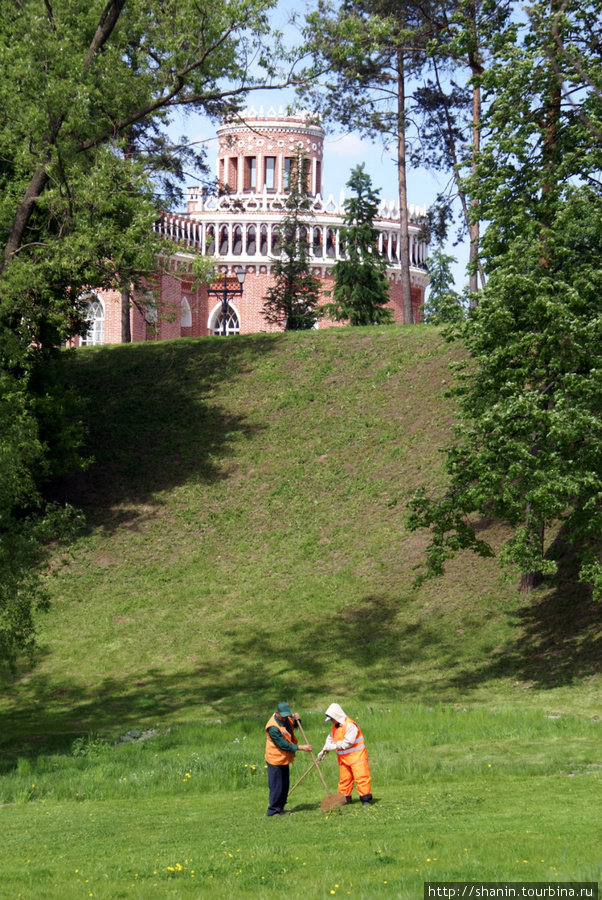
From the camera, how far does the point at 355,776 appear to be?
1183 cm

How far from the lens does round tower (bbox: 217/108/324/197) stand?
6782cm

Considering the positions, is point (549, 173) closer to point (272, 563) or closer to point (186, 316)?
point (272, 563)

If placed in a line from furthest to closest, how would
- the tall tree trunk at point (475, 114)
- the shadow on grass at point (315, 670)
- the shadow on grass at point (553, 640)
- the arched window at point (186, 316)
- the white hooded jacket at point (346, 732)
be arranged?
the arched window at point (186, 316) → the tall tree trunk at point (475, 114) → the shadow on grass at point (553, 640) → the shadow on grass at point (315, 670) → the white hooded jacket at point (346, 732)

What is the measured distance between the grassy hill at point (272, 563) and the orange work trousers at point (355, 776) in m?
7.05

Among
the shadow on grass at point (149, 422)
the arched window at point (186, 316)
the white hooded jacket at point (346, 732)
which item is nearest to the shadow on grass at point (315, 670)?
the white hooded jacket at point (346, 732)

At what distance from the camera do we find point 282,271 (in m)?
49.5

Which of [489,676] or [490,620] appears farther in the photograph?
[490,620]

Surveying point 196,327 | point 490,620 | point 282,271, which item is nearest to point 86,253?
point 490,620

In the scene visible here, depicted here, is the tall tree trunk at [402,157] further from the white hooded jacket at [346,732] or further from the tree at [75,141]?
the white hooded jacket at [346,732]

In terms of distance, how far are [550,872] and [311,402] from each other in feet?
85.8

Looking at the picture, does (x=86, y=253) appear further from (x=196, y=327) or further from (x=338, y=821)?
(x=196, y=327)

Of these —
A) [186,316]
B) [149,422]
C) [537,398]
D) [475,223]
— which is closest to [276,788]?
[537,398]

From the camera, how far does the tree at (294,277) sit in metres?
49.0

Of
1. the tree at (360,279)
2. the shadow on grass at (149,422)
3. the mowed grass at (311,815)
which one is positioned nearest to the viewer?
the mowed grass at (311,815)
